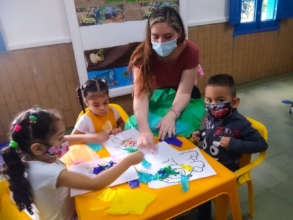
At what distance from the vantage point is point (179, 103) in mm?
1306

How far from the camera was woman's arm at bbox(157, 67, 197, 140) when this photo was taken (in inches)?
45.4

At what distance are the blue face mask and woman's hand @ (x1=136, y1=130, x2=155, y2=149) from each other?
1.70 ft

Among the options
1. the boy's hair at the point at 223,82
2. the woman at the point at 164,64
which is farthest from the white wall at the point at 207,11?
the boy's hair at the point at 223,82

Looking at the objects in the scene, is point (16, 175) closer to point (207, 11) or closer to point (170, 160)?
point (170, 160)

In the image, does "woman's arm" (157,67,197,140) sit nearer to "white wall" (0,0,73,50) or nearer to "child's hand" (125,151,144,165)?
"child's hand" (125,151,144,165)

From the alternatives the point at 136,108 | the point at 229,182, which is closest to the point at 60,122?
the point at 136,108

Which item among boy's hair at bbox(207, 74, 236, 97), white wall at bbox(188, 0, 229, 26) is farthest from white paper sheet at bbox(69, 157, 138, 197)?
white wall at bbox(188, 0, 229, 26)

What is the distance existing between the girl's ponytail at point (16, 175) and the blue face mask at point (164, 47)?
0.93 meters

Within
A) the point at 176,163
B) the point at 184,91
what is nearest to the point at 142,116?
the point at 184,91

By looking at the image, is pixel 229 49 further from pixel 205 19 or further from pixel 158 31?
pixel 158 31

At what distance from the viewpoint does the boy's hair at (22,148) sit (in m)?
0.77

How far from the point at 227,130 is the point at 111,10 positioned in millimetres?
1928

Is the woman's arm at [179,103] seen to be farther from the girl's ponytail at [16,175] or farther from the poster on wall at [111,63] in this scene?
the poster on wall at [111,63]

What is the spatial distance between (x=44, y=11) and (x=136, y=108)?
164 centimetres
